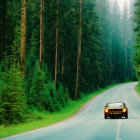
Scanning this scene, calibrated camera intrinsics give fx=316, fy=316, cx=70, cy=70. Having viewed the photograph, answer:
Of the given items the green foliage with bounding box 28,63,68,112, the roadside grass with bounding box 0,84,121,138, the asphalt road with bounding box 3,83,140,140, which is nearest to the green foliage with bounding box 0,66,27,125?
the roadside grass with bounding box 0,84,121,138

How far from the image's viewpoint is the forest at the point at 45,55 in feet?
66.0

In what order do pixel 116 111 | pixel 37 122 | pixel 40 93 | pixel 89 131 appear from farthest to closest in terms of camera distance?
1. pixel 40 93
2. pixel 116 111
3. pixel 37 122
4. pixel 89 131

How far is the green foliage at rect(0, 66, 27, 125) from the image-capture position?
18.9 meters

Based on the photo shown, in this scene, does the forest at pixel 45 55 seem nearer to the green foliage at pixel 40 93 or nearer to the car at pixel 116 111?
the green foliage at pixel 40 93

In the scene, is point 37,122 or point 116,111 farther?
point 116,111

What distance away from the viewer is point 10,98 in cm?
1936

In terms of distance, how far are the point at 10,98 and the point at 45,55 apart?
24.0 metres

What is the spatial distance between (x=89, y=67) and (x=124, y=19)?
101 meters

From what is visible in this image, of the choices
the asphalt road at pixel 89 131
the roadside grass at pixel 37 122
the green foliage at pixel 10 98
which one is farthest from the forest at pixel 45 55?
the asphalt road at pixel 89 131

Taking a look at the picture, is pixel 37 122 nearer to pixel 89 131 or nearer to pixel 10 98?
pixel 10 98

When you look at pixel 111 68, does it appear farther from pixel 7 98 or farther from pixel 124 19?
pixel 7 98

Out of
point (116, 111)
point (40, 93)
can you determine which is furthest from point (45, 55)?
point (116, 111)

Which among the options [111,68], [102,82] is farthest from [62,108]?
[111,68]

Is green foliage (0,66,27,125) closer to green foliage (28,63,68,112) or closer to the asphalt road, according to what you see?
the asphalt road
